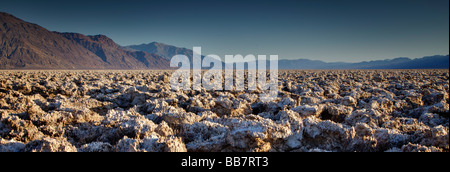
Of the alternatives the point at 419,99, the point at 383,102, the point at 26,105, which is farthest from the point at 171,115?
the point at 419,99

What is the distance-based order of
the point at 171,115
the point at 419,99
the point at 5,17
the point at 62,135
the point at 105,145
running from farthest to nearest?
the point at 5,17, the point at 419,99, the point at 171,115, the point at 62,135, the point at 105,145

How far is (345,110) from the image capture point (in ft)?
15.3

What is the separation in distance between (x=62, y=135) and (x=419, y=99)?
27.2 ft

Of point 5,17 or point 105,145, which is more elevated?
point 5,17

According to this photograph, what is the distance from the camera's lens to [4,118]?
343 centimetres

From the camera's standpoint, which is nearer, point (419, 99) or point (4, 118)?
point (4, 118)

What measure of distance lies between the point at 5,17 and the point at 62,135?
259747 millimetres
